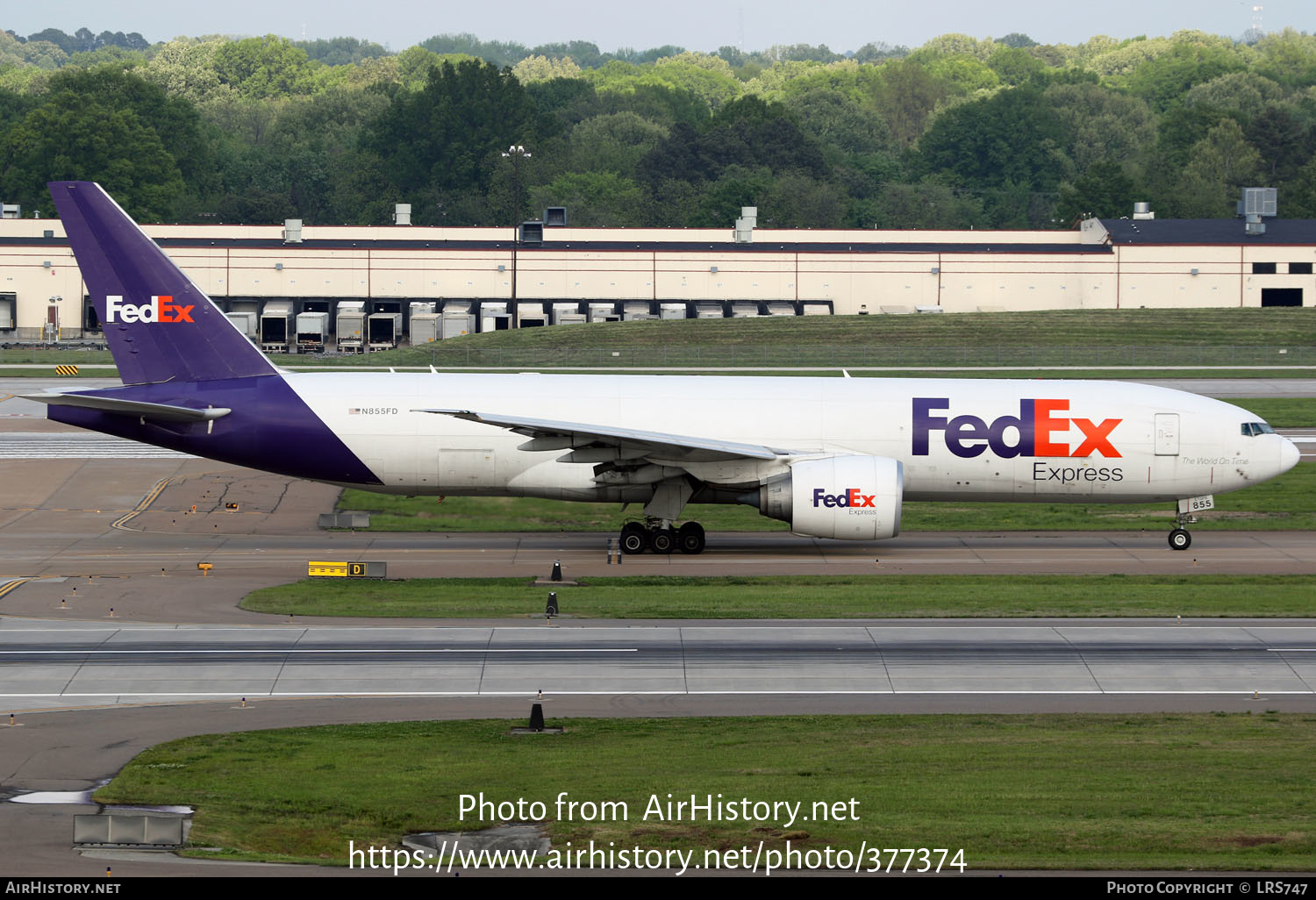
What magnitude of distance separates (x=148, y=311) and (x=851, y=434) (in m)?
18.8

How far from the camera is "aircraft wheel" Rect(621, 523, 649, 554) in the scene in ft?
130

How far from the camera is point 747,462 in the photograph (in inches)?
1529

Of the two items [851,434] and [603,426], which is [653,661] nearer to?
[603,426]

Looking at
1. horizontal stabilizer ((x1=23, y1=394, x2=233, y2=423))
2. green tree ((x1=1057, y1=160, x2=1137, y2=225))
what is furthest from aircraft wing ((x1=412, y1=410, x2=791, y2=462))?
green tree ((x1=1057, y1=160, x2=1137, y2=225))

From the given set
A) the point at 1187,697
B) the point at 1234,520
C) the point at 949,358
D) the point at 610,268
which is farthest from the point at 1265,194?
the point at 1187,697

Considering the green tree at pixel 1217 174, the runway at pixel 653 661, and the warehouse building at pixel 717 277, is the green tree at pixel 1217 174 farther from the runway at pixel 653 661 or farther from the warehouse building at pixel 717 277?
the runway at pixel 653 661

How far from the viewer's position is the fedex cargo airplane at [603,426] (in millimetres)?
39281

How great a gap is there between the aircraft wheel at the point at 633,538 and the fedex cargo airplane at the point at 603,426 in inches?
1.8

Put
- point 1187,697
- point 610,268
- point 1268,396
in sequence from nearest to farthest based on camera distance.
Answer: point 1187,697 → point 1268,396 → point 610,268

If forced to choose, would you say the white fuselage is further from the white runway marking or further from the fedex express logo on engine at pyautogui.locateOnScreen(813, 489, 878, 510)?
the white runway marking

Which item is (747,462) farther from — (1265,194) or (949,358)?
(1265,194)

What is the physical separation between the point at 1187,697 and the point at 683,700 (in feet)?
28.3

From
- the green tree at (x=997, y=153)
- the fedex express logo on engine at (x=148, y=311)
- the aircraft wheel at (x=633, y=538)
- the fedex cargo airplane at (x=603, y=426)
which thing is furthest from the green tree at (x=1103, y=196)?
the fedex express logo on engine at (x=148, y=311)

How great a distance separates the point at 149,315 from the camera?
3994cm
